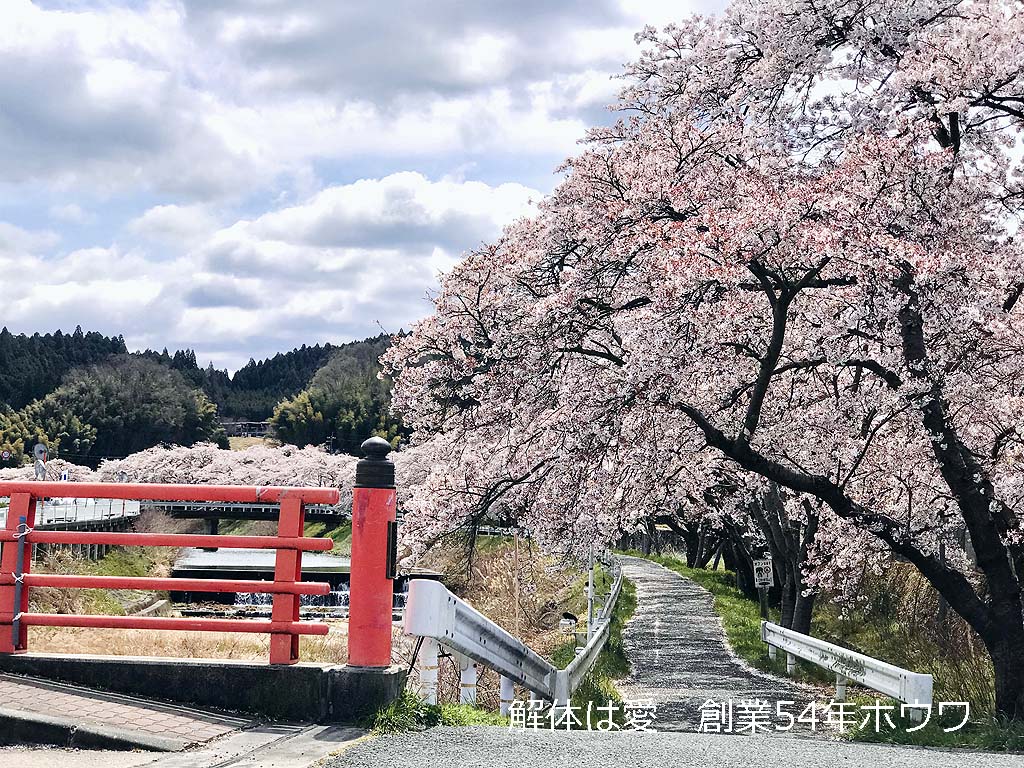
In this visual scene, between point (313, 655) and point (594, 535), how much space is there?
27.1 ft

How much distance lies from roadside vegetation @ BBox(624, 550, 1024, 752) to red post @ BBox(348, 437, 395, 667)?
529 cm

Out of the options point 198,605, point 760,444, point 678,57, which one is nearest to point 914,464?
point 760,444

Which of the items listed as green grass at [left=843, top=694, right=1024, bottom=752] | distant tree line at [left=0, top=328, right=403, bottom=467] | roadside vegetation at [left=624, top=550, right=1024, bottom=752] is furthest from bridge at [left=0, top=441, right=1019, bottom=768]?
distant tree line at [left=0, top=328, right=403, bottom=467]

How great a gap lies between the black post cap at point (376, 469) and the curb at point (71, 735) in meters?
1.87

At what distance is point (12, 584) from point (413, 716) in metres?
3.07

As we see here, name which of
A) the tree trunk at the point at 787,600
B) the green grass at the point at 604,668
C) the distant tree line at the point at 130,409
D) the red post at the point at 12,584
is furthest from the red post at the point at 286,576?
the distant tree line at the point at 130,409

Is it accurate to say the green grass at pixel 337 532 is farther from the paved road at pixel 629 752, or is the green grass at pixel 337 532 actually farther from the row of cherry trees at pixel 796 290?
the paved road at pixel 629 752

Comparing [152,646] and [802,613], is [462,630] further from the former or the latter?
[802,613]

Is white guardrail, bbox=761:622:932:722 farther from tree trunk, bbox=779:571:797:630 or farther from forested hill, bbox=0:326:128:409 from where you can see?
forested hill, bbox=0:326:128:409

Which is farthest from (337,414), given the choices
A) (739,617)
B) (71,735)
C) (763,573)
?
(71,735)

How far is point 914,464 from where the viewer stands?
15.2 metres

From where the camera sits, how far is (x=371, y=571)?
6605 millimetres

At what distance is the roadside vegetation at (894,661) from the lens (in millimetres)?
9352

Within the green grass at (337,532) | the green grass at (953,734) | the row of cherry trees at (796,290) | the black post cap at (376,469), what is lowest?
the green grass at (337,532)
